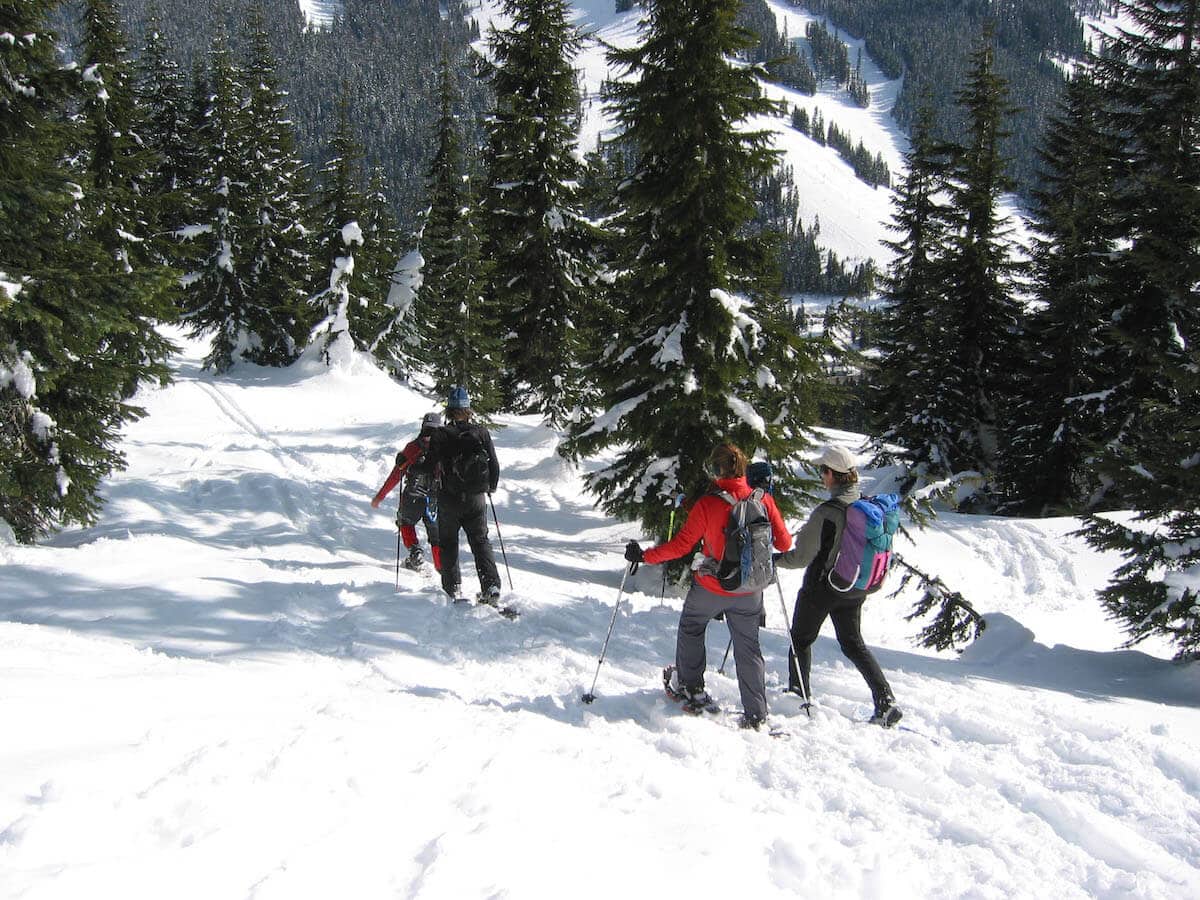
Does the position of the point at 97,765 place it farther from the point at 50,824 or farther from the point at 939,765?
the point at 939,765

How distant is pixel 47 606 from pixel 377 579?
10.9 ft

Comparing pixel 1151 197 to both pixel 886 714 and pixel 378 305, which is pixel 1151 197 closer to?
pixel 886 714

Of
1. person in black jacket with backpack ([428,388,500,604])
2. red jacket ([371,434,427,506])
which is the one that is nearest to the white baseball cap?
person in black jacket with backpack ([428,388,500,604])

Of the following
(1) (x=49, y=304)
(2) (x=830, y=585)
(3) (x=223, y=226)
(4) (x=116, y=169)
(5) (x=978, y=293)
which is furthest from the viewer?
(3) (x=223, y=226)

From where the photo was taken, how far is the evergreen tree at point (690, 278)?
10617 millimetres

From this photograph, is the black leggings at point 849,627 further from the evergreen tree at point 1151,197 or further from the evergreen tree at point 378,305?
the evergreen tree at point 378,305

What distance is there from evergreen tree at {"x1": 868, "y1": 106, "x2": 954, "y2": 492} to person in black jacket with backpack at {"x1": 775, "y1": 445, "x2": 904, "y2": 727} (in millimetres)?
14836

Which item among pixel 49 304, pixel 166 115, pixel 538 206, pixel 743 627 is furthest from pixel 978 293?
pixel 166 115

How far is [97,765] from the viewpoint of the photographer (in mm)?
3344

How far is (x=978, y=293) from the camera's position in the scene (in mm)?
20844

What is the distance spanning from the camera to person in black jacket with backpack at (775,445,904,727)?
17.4 ft

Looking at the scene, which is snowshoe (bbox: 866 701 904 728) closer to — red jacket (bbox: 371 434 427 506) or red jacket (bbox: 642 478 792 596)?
red jacket (bbox: 642 478 792 596)

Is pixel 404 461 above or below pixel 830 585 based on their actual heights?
above

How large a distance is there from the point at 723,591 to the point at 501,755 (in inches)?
77.8
